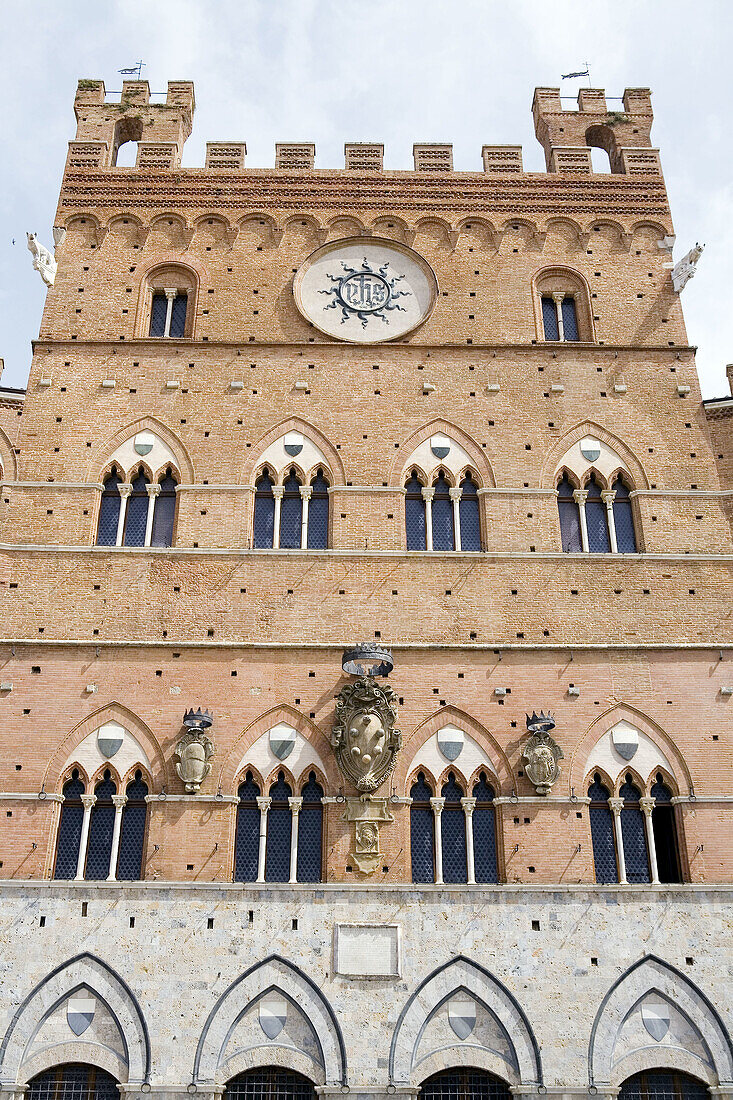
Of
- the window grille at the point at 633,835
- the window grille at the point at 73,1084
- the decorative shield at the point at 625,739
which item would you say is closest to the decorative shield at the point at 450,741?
the decorative shield at the point at 625,739

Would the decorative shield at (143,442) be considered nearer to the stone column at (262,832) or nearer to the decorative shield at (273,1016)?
the stone column at (262,832)

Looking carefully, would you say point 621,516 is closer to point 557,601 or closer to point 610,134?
point 557,601

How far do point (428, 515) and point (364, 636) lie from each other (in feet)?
6.93

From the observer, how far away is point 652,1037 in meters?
12.7

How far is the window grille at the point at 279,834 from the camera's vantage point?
13.5 meters

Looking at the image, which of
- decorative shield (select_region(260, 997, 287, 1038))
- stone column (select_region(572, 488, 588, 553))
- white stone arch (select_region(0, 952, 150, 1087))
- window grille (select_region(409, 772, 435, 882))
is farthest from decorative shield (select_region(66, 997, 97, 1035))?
stone column (select_region(572, 488, 588, 553))

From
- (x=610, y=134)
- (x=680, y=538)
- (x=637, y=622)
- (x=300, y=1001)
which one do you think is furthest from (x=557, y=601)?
(x=610, y=134)

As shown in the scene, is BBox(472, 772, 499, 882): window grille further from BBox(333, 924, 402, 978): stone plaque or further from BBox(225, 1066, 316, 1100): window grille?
BBox(225, 1066, 316, 1100): window grille

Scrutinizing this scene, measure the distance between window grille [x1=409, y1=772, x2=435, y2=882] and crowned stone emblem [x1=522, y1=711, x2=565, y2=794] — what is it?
1321mm

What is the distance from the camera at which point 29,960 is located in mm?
12719

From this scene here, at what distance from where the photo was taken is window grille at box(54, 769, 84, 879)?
13383 millimetres

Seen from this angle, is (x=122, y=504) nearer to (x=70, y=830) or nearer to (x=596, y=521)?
(x=70, y=830)

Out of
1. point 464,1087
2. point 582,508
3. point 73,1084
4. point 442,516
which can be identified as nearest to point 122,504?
point 442,516

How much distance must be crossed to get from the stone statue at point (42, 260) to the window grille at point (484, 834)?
10.1 metres
